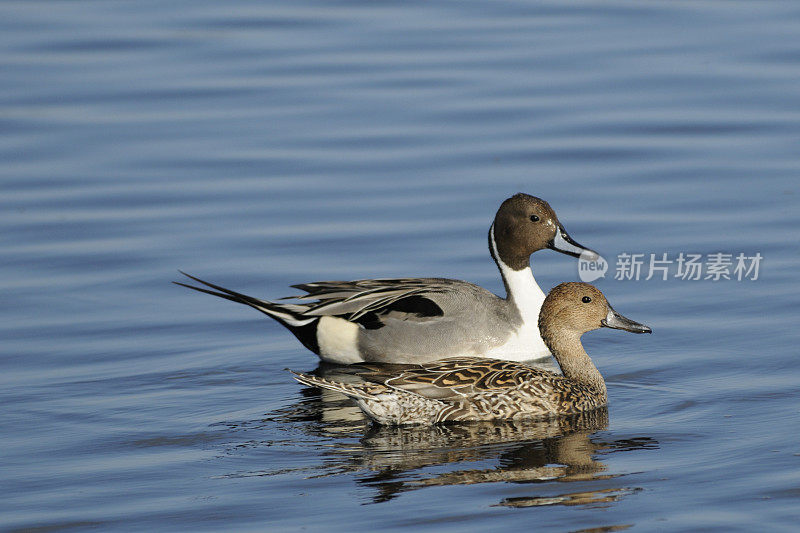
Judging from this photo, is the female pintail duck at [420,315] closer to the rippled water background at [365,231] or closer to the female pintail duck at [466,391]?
the rippled water background at [365,231]

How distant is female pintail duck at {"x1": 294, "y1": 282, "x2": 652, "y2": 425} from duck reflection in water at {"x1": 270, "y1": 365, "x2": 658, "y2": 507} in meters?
0.07

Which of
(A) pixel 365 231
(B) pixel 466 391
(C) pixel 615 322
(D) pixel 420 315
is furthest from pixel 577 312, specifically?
(A) pixel 365 231

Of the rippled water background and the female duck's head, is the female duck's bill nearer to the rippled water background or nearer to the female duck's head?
the female duck's head

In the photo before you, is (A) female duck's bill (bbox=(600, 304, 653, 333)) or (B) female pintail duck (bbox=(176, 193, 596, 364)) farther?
(B) female pintail duck (bbox=(176, 193, 596, 364))

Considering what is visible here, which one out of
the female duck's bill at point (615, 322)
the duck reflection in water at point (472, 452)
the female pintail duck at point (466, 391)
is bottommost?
the duck reflection in water at point (472, 452)

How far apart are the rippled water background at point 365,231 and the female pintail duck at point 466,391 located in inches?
7.3

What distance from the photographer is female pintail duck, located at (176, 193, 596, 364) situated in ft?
31.6

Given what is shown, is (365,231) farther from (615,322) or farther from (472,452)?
(472,452)

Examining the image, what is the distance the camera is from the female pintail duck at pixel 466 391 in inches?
320

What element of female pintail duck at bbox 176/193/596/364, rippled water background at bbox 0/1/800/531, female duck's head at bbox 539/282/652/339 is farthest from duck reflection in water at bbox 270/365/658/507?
female pintail duck at bbox 176/193/596/364

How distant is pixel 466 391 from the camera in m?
8.20

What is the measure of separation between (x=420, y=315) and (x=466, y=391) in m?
1.53

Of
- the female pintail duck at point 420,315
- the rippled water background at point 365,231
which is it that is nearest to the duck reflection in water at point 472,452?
the rippled water background at point 365,231

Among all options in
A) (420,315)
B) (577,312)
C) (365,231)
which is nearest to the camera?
(577,312)
